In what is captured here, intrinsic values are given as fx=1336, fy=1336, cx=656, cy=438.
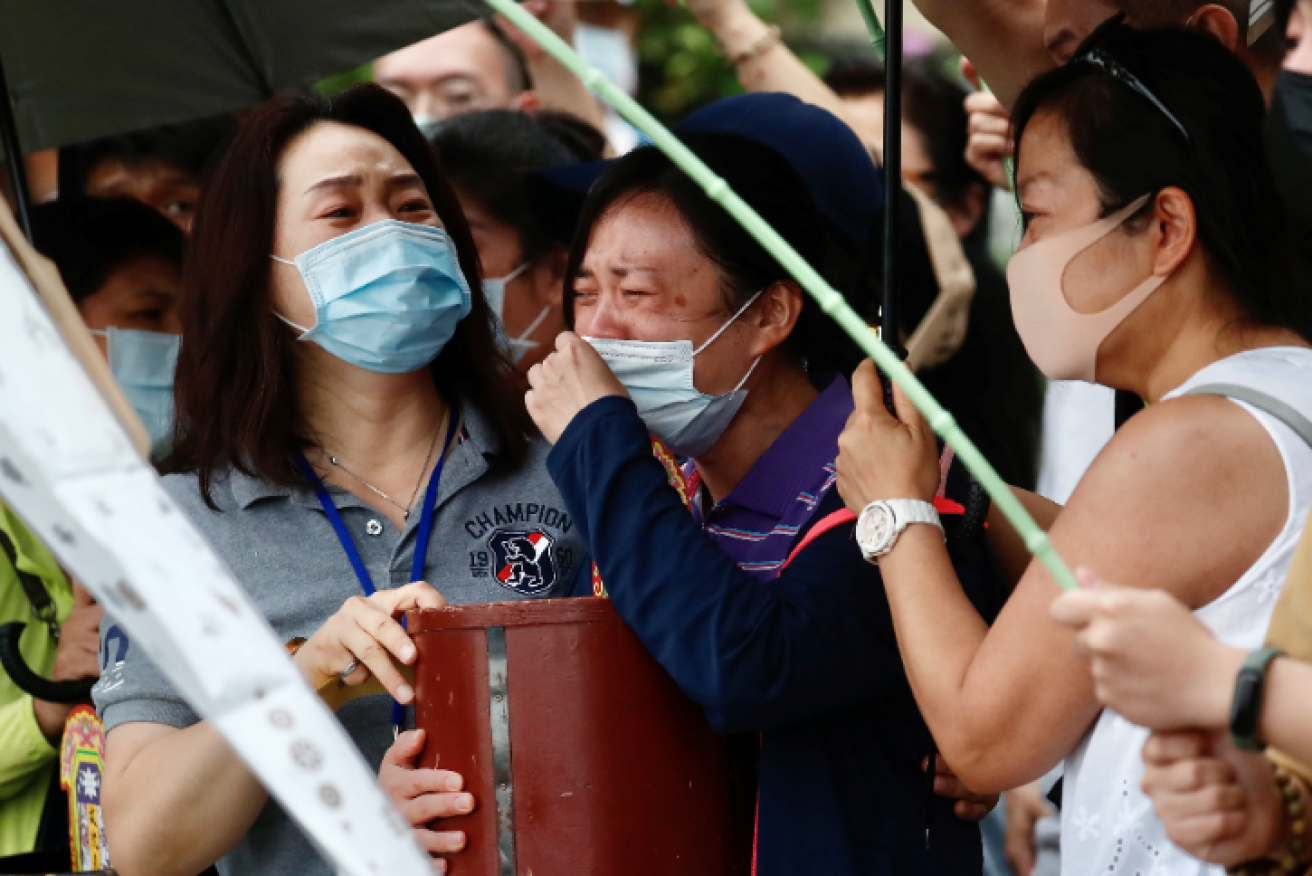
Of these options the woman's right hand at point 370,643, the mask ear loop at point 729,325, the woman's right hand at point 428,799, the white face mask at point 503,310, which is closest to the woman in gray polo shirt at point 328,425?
the woman's right hand at point 370,643

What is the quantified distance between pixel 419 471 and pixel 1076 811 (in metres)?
1.42

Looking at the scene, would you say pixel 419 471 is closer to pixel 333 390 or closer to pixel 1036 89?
pixel 333 390

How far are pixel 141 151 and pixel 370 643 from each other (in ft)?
9.71

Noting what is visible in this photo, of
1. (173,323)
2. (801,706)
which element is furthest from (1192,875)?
(173,323)

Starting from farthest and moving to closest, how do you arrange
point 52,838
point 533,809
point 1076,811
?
point 52,838 < point 533,809 < point 1076,811

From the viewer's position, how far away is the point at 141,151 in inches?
173

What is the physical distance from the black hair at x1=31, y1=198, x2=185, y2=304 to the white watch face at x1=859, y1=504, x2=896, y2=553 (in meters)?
2.90

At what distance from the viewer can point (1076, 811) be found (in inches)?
68.6

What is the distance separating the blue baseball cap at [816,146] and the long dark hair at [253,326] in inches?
25.5

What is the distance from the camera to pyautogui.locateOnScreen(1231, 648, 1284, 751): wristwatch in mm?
1278

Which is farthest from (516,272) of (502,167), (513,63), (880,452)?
(880,452)

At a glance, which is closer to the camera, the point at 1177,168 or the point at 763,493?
the point at 1177,168

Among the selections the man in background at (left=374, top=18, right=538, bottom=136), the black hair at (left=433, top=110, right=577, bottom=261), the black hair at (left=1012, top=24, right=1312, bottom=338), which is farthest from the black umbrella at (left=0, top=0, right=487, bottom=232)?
the black hair at (left=1012, top=24, right=1312, bottom=338)

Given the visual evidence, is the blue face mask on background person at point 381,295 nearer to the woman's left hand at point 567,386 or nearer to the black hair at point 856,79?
the woman's left hand at point 567,386
